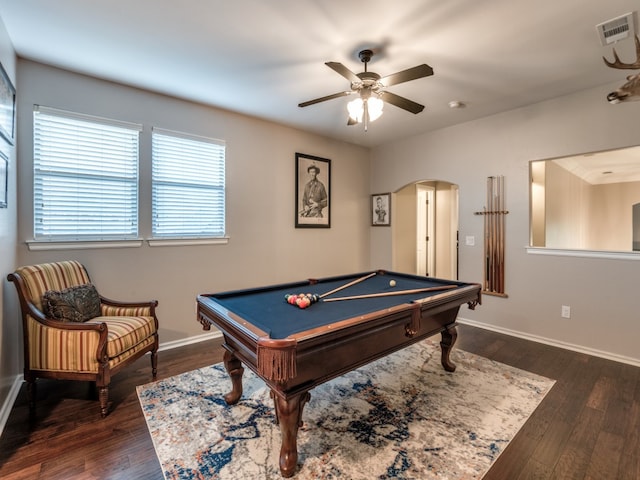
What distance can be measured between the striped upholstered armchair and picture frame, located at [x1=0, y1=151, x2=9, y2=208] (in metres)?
0.53

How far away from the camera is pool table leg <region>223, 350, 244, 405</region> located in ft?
7.32

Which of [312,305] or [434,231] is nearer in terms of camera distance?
[312,305]

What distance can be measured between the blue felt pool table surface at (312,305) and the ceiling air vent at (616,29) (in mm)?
2158

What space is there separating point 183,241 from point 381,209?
3299mm

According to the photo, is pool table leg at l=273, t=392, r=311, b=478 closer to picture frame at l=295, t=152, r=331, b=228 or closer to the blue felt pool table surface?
the blue felt pool table surface

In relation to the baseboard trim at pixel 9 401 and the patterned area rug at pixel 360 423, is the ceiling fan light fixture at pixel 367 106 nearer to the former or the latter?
the patterned area rug at pixel 360 423

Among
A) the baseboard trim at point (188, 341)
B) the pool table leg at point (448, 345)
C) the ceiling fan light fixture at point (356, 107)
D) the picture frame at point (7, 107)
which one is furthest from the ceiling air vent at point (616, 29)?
the baseboard trim at point (188, 341)

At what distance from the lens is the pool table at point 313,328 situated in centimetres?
148

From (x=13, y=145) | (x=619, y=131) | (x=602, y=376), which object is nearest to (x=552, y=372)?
(x=602, y=376)

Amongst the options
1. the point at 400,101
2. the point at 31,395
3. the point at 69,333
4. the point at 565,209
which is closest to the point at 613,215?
the point at 565,209

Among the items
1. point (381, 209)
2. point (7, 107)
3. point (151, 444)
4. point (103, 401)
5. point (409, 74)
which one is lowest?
point (151, 444)

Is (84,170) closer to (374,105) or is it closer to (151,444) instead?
(151,444)

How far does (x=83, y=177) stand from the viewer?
9.47ft

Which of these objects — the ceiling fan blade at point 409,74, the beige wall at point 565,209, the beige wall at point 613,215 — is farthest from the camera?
the beige wall at point 565,209
